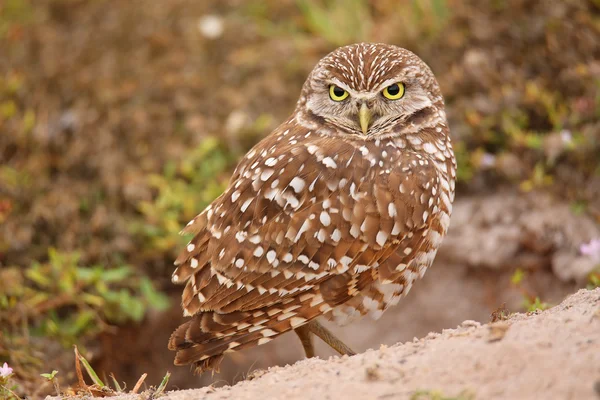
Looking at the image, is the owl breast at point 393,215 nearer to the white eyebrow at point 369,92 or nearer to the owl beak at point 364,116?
the owl beak at point 364,116

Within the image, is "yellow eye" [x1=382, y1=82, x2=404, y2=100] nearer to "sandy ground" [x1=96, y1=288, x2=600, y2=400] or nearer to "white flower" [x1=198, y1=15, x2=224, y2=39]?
"sandy ground" [x1=96, y1=288, x2=600, y2=400]

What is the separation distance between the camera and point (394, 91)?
362cm

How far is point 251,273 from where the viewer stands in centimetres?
335

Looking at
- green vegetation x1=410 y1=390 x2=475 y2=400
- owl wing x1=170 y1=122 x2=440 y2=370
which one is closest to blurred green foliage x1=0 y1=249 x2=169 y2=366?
owl wing x1=170 y1=122 x2=440 y2=370

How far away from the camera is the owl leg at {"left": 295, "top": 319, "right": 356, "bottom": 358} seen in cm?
358

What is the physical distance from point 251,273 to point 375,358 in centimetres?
77

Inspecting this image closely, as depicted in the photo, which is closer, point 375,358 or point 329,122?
point 375,358

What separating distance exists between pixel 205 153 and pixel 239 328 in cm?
259

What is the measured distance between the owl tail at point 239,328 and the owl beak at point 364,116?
2.65 feet

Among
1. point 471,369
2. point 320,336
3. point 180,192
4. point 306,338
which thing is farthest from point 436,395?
point 180,192

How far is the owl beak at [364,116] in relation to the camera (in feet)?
11.5

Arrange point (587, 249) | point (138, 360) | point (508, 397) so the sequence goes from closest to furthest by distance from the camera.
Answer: point (508, 397), point (587, 249), point (138, 360)

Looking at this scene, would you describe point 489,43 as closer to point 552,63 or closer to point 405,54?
point 552,63

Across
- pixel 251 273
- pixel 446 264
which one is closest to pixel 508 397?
pixel 251 273
